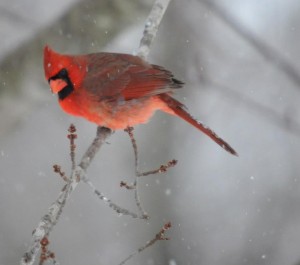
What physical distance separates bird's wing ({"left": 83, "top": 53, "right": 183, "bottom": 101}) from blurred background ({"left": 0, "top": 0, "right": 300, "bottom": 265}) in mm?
2080

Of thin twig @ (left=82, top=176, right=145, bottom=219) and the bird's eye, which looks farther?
the bird's eye

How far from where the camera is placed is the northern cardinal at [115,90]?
13.8 feet

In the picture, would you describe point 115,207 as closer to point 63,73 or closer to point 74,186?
point 74,186

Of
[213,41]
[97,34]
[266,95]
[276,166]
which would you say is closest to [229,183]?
[276,166]

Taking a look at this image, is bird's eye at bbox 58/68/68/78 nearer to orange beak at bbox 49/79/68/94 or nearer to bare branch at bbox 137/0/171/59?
orange beak at bbox 49/79/68/94

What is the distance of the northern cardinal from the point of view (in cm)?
420

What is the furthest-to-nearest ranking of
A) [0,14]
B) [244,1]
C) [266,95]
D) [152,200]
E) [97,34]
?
[244,1] < [266,95] < [152,200] < [0,14] < [97,34]

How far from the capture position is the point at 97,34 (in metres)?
4.71

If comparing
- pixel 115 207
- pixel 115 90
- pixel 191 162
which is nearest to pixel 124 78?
pixel 115 90

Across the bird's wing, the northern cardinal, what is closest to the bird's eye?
the northern cardinal

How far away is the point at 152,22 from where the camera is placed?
4445mm

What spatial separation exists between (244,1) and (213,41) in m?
1.02

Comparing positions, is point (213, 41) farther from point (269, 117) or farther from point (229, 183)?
point (229, 183)

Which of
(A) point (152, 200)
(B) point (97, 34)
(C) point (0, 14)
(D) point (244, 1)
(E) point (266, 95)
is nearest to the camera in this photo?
(B) point (97, 34)
